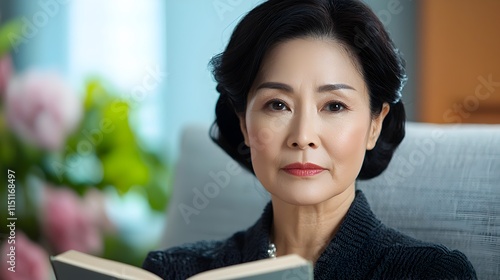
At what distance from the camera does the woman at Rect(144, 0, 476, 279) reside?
130 cm

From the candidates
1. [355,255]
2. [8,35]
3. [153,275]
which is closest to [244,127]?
[355,255]

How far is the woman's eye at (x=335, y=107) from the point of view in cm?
132

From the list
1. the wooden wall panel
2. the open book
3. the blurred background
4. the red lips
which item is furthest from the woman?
the wooden wall panel

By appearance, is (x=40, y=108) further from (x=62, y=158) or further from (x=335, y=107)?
(x=335, y=107)

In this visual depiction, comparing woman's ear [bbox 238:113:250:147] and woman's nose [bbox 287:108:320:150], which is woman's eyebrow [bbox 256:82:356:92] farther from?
woman's ear [bbox 238:113:250:147]

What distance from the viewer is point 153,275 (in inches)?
42.7

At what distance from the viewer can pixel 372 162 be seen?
1.50 meters

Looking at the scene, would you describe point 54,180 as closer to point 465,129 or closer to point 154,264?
point 154,264

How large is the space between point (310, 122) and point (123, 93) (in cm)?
141

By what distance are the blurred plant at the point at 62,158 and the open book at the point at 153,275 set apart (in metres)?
1.08

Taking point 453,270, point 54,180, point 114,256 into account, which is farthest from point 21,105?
point 453,270

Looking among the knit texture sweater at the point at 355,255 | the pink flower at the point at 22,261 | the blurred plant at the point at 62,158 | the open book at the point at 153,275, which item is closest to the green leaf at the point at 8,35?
the blurred plant at the point at 62,158

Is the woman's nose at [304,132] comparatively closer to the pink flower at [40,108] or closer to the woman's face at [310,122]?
the woman's face at [310,122]

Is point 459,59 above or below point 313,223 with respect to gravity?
above
